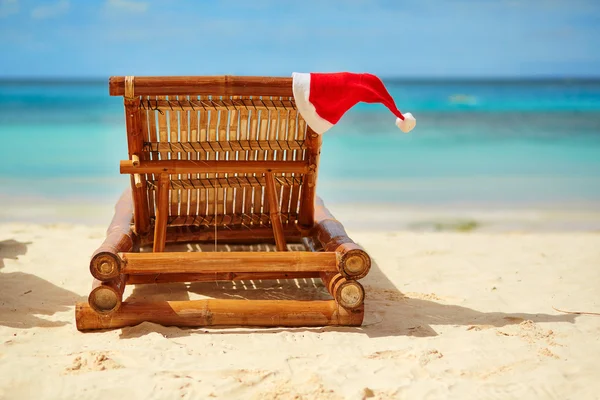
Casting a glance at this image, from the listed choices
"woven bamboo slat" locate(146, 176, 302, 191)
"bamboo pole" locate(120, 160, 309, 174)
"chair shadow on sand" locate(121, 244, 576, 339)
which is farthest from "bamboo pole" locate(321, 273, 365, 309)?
"woven bamboo slat" locate(146, 176, 302, 191)

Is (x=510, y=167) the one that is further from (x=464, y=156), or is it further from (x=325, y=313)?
(x=325, y=313)

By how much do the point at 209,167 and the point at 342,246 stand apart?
37.7 inches

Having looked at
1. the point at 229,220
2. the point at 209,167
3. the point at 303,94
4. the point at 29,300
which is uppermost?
A: the point at 303,94

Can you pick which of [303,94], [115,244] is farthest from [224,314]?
[303,94]

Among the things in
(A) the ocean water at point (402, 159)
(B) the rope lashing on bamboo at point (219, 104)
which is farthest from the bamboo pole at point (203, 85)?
(A) the ocean water at point (402, 159)

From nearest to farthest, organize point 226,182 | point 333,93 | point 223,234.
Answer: point 333,93 < point 226,182 < point 223,234

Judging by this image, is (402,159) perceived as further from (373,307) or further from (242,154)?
(373,307)

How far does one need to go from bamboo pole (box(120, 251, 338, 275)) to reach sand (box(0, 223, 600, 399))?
0.33m

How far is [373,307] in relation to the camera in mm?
4047

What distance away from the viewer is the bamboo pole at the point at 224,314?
138 inches

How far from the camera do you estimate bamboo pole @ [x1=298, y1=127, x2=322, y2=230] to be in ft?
13.5

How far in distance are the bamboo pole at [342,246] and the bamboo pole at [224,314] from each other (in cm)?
22

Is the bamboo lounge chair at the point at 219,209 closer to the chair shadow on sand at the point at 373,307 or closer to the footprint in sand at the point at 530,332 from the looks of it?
the chair shadow on sand at the point at 373,307

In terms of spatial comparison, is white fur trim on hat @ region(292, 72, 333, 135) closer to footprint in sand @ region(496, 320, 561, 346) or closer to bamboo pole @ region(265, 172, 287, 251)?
bamboo pole @ region(265, 172, 287, 251)
